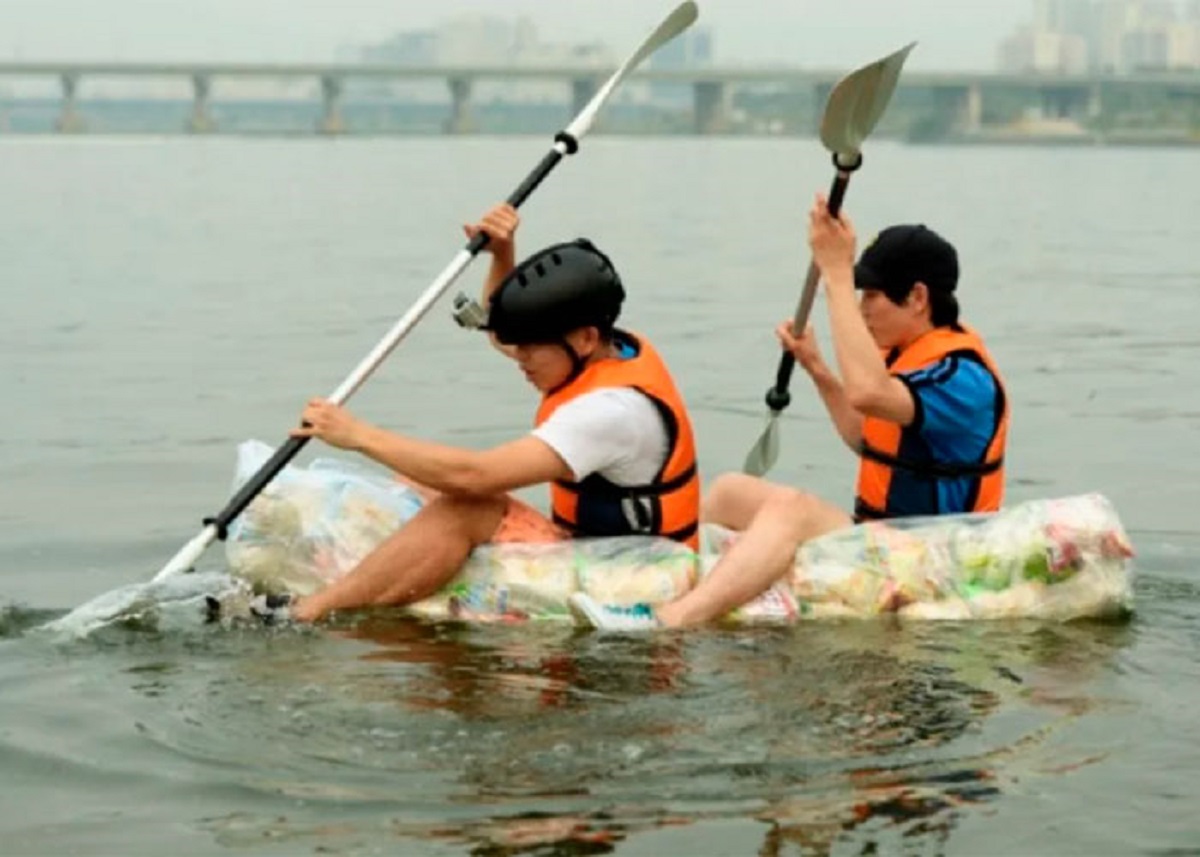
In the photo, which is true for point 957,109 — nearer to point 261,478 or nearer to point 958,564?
point 958,564

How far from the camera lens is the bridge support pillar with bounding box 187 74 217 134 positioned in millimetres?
114875

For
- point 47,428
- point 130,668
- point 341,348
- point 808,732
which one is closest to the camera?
point 808,732

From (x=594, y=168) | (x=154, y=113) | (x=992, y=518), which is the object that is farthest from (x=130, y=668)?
(x=154, y=113)

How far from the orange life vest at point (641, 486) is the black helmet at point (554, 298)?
0.16 metres

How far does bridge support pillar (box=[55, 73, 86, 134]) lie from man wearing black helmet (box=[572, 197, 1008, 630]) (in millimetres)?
103610

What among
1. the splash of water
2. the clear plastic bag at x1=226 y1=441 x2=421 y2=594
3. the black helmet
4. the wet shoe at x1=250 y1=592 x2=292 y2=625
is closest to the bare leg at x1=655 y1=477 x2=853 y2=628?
the black helmet

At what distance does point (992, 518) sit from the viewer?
8.41 m

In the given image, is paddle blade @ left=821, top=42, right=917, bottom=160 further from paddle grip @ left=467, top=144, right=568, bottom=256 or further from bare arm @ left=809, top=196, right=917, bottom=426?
paddle grip @ left=467, top=144, right=568, bottom=256

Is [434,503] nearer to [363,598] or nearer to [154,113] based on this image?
[363,598]

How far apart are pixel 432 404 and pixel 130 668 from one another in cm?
816

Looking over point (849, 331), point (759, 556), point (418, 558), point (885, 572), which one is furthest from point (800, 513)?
point (418, 558)

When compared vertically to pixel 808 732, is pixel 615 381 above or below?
above

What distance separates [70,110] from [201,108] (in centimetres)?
679

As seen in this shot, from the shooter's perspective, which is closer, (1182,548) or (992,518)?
(992,518)
